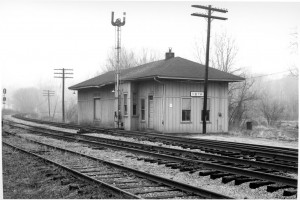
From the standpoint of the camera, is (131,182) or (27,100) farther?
(27,100)

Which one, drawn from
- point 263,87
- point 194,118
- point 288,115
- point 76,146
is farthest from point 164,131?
point 263,87

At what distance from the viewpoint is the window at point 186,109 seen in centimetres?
2214

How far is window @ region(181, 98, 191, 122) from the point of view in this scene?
22141mm

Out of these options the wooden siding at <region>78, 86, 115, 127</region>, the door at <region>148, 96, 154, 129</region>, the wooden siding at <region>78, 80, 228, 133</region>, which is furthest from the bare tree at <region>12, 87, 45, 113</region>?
the door at <region>148, 96, 154, 129</region>

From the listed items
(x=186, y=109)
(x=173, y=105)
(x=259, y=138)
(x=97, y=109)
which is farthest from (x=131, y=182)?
(x=97, y=109)

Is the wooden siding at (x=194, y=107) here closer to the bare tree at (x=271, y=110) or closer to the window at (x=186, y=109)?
the window at (x=186, y=109)

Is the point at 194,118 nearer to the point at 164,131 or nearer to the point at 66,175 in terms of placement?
the point at 164,131

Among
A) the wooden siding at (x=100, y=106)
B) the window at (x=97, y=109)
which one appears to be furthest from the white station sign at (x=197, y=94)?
the window at (x=97, y=109)

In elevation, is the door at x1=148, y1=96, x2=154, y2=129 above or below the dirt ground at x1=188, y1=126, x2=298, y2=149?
above

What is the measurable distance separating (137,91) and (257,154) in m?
13.6

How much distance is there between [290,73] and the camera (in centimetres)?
2888

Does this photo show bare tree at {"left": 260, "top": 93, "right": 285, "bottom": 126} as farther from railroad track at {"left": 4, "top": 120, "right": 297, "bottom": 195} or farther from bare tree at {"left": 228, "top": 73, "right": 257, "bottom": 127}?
railroad track at {"left": 4, "top": 120, "right": 297, "bottom": 195}

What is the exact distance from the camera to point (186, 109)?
22.2 m

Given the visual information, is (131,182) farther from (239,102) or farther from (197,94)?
(239,102)
